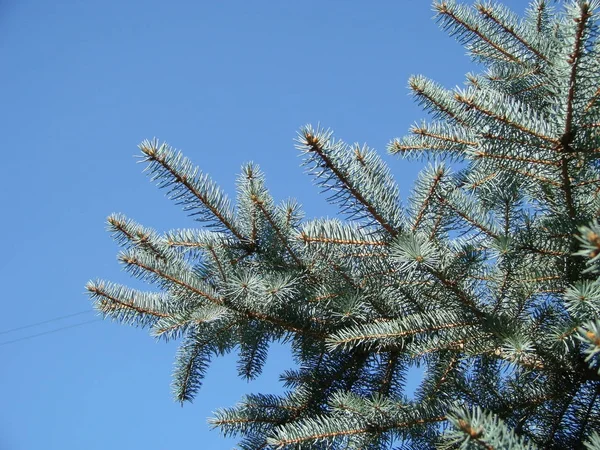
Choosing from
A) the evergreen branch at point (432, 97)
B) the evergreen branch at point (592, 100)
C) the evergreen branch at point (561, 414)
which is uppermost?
the evergreen branch at point (432, 97)

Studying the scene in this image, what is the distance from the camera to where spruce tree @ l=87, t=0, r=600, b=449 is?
3.65ft

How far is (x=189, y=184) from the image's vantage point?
1312 mm

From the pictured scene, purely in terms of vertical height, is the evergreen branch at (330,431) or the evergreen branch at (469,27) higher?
the evergreen branch at (469,27)

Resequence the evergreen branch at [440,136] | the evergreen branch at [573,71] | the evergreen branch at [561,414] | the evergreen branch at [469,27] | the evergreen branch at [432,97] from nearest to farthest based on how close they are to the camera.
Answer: the evergreen branch at [573,71] < the evergreen branch at [561,414] < the evergreen branch at [440,136] < the evergreen branch at [432,97] < the evergreen branch at [469,27]

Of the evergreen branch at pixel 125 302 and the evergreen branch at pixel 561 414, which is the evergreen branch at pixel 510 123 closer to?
the evergreen branch at pixel 561 414

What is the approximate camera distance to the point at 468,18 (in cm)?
168

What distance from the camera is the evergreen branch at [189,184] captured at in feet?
4.09

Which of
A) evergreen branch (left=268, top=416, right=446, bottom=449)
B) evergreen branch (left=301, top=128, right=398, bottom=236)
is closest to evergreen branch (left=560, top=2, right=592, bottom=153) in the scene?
evergreen branch (left=301, top=128, right=398, bottom=236)

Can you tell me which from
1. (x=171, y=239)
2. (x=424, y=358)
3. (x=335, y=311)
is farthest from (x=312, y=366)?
(x=171, y=239)

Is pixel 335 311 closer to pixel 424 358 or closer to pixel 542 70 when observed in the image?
pixel 424 358

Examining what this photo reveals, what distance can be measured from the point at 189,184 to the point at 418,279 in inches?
20.4

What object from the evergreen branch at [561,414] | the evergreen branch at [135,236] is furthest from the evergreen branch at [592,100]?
the evergreen branch at [135,236]

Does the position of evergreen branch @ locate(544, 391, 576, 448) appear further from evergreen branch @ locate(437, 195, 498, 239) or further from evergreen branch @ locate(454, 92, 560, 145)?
evergreen branch @ locate(454, 92, 560, 145)

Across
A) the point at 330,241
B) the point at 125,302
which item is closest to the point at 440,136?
the point at 330,241
